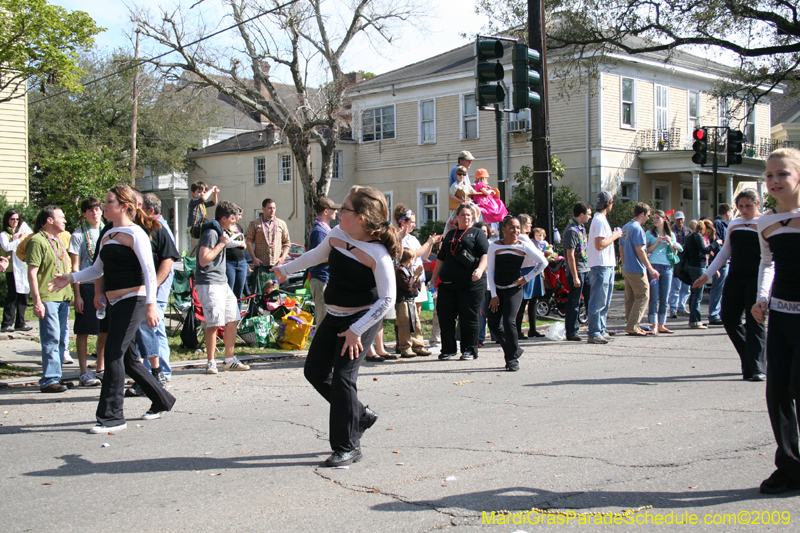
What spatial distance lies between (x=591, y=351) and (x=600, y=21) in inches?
529

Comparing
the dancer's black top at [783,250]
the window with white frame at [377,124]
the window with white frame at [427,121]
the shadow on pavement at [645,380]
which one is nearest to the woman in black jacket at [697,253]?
the shadow on pavement at [645,380]

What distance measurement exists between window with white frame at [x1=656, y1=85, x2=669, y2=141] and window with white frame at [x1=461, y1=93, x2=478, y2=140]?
752 centimetres

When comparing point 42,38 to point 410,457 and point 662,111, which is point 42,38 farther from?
point 662,111

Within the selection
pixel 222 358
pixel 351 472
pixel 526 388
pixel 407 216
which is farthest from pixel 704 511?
pixel 222 358

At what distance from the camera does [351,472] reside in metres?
4.93

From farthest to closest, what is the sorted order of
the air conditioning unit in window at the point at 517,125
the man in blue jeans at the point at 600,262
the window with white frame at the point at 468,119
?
1. the window with white frame at the point at 468,119
2. the air conditioning unit in window at the point at 517,125
3. the man in blue jeans at the point at 600,262

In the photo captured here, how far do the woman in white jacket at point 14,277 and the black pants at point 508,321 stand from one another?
25.4 ft

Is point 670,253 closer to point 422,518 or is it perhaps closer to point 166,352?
point 166,352

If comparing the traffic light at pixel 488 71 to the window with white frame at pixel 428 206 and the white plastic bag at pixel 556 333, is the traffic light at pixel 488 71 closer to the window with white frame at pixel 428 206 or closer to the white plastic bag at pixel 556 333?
the white plastic bag at pixel 556 333

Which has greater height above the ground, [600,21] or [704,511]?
[600,21]

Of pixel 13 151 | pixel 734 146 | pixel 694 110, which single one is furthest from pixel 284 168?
pixel 734 146

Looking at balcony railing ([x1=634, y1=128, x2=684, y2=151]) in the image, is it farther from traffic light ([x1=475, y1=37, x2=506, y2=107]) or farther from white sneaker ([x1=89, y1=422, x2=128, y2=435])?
white sneaker ([x1=89, y1=422, x2=128, y2=435])

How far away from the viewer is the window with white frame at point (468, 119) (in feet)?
104

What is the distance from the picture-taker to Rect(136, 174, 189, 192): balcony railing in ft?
156
